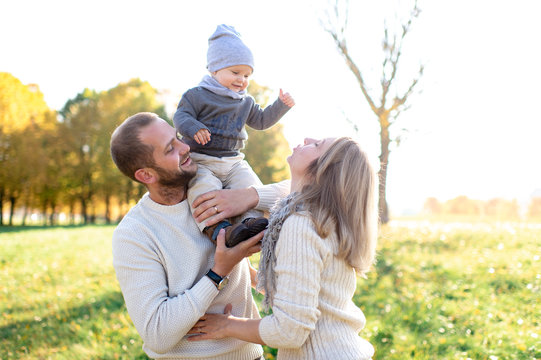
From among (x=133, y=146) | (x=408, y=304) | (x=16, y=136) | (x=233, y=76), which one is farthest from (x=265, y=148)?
(x=133, y=146)

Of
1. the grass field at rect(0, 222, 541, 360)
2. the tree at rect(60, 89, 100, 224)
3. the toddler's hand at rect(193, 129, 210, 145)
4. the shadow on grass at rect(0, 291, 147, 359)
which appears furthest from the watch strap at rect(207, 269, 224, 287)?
the tree at rect(60, 89, 100, 224)

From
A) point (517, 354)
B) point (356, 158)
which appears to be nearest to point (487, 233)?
point (517, 354)

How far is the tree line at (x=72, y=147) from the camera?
2994cm

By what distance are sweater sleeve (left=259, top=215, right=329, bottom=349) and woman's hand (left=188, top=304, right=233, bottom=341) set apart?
1.08 ft

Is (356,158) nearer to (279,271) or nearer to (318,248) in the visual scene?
(318,248)

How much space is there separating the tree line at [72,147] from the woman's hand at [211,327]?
26216mm

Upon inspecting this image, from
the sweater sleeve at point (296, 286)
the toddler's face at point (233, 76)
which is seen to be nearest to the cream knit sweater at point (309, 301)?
the sweater sleeve at point (296, 286)

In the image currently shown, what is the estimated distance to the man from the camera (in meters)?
2.54

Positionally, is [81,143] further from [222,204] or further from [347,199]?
[347,199]

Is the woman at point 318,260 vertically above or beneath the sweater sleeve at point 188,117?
beneath

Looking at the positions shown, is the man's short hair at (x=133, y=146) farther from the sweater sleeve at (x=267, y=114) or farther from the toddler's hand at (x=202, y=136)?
the sweater sleeve at (x=267, y=114)

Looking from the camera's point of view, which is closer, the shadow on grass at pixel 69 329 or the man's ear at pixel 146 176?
the man's ear at pixel 146 176

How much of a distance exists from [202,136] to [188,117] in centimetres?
24

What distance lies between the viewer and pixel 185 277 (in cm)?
274
